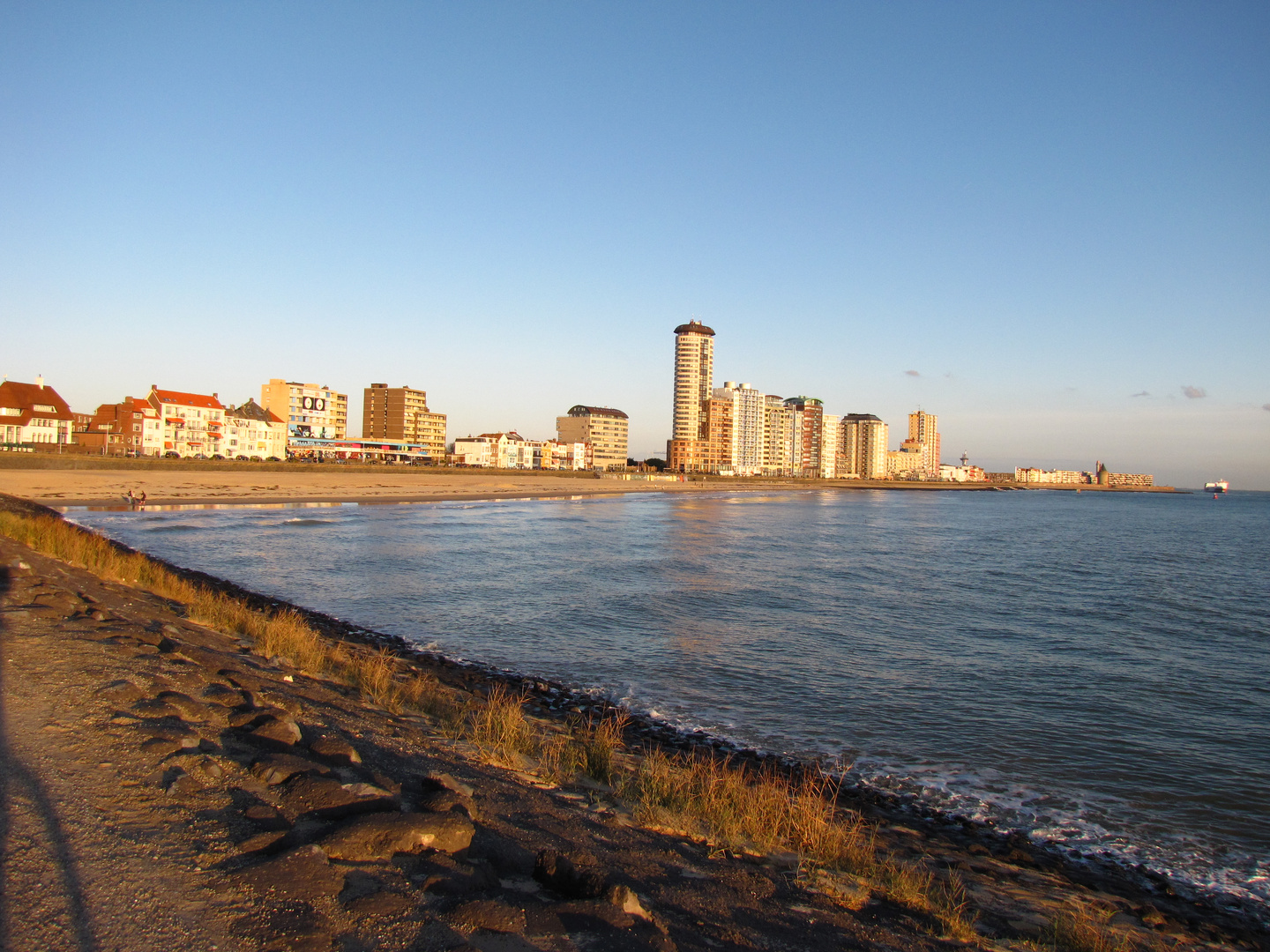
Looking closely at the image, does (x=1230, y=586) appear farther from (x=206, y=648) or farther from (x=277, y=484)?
(x=277, y=484)

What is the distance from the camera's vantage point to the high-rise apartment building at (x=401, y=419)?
186500 mm

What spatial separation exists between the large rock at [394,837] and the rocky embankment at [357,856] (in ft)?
0.05

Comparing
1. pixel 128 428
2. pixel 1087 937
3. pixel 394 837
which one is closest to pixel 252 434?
pixel 128 428

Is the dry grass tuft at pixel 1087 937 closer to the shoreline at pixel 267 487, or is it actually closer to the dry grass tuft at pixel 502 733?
the dry grass tuft at pixel 502 733

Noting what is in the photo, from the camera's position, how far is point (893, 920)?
5.40 metres

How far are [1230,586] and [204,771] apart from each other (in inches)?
1492

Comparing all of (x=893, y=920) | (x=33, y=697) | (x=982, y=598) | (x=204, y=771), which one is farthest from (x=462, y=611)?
(x=982, y=598)

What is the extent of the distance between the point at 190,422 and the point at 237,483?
4469 cm

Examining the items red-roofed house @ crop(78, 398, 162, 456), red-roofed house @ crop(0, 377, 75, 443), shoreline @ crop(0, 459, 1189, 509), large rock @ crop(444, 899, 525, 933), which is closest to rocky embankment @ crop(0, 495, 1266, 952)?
large rock @ crop(444, 899, 525, 933)

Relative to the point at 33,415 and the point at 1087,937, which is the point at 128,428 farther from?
the point at 1087,937

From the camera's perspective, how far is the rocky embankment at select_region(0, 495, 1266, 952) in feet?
13.1

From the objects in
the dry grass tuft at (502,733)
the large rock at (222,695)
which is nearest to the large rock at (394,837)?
the dry grass tuft at (502,733)

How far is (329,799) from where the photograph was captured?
17.4 feet

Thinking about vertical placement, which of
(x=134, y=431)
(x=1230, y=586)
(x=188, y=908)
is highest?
(x=134, y=431)
